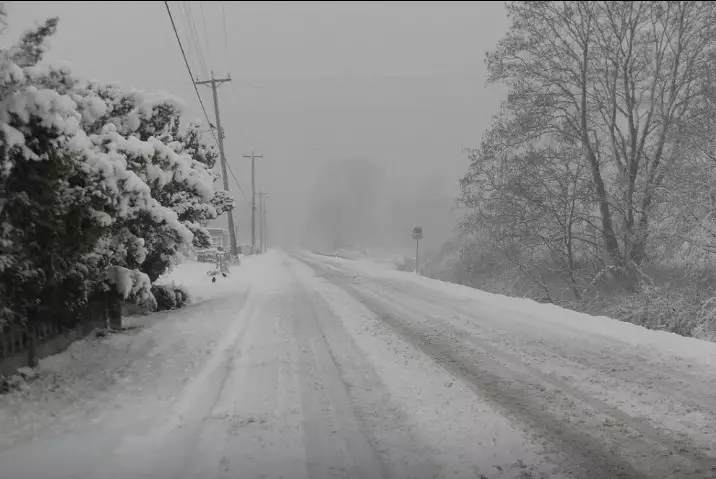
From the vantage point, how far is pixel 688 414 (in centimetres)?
409

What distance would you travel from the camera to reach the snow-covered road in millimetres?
3309

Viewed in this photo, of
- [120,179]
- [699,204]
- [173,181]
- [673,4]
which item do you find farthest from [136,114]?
[673,4]

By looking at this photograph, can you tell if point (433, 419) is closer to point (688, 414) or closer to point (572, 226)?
point (688, 414)


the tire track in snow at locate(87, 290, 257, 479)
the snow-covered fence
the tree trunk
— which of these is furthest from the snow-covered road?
the tree trunk

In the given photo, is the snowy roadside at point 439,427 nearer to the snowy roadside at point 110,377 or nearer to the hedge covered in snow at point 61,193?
the snowy roadside at point 110,377

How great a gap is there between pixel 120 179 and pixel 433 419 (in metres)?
4.39

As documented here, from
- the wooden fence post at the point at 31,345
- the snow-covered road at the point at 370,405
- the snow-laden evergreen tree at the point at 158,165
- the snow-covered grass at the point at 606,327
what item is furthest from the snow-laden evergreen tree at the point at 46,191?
the snow-covered grass at the point at 606,327

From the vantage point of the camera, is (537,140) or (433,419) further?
(537,140)

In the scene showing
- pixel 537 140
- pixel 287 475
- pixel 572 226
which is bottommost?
pixel 287 475

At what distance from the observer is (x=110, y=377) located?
5.32 meters

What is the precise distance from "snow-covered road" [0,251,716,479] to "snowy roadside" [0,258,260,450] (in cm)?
3

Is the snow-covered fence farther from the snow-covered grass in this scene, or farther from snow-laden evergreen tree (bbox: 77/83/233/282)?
the snow-covered grass

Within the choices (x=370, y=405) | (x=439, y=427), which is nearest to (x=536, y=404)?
(x=439, y=427)

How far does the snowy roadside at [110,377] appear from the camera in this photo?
4.15 meters
